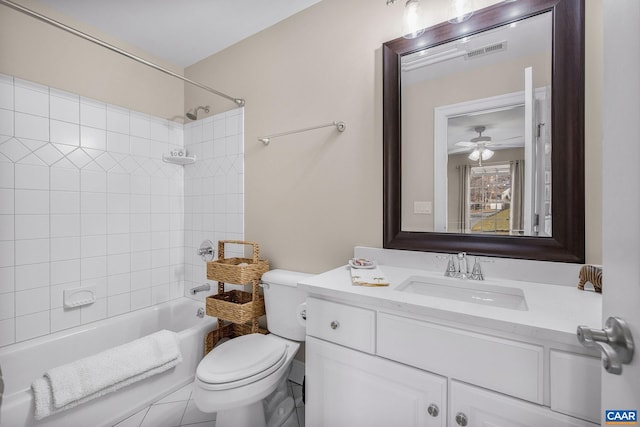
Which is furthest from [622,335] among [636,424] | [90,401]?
[90,401]

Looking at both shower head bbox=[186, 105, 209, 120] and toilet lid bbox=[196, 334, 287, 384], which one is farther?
shower head bbox=[186, 105, 209, 120]

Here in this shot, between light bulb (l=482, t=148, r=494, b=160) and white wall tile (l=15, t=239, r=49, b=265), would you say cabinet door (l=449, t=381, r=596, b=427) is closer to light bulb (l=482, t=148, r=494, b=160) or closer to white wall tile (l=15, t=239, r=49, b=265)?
light bulb (l=482, t=148, r=494, b=160)

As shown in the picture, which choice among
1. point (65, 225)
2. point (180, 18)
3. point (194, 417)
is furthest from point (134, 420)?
point (180, 18)

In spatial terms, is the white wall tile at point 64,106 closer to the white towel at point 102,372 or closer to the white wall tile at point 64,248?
the white wall tile at point 64,248

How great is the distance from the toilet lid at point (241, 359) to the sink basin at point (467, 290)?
2.34 ft

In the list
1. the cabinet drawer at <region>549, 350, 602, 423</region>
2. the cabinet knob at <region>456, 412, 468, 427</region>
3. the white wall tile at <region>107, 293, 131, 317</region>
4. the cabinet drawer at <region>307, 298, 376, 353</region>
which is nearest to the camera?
the cabinet drawer at <region>549, 350, 602, 423</region>

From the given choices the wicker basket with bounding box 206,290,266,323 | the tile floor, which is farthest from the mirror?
the tile floor

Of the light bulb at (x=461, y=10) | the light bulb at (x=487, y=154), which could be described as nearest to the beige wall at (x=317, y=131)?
the light bulb at (x=461, y=10)

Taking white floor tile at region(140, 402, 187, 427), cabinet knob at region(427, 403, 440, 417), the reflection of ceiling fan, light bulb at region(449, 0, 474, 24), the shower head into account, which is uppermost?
light bulb at region(449, 0, 474, 24)

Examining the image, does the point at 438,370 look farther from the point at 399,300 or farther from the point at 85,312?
the point at 85,312

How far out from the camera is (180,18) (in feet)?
5.90

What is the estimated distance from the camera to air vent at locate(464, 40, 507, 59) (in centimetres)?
115

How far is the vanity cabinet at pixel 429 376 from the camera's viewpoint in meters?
0.69

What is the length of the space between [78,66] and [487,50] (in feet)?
7.92
